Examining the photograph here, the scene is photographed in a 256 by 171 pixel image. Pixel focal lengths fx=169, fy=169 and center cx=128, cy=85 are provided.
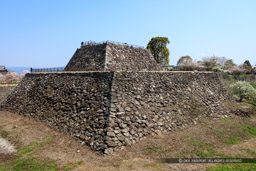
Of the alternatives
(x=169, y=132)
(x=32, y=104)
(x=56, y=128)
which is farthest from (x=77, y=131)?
(x=32, y=104)

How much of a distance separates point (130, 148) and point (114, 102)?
4.66m

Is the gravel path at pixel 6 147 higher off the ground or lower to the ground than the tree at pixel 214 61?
lower

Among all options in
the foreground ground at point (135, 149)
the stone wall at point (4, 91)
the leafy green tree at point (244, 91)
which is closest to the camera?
the foreground ground at point (135, 149)

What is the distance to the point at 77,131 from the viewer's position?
54.5 feet

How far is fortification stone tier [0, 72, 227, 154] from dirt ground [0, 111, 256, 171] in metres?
0.91

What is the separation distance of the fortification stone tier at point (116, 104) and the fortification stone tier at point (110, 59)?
6.36 meters

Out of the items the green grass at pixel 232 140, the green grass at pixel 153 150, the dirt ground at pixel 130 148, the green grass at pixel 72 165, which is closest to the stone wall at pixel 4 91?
the dirt ground at pixel 130 148

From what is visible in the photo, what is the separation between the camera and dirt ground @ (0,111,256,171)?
490 inches

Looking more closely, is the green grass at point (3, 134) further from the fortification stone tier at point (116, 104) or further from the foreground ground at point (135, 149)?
the fortification stone tier at point (116, 104)

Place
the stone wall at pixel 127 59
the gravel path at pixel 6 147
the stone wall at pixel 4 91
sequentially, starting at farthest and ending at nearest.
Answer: the stone wall at pixel 4 91
the stone wall at pixel 127 59
the gravel path at pixel 6 147

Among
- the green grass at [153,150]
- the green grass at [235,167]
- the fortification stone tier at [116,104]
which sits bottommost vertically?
the green grass at [235,167]

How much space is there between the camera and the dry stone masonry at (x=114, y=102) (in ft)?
52.1

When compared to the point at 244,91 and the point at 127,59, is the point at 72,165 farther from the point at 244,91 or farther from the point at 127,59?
the point at 244,91

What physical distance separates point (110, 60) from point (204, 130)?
17999 mm
